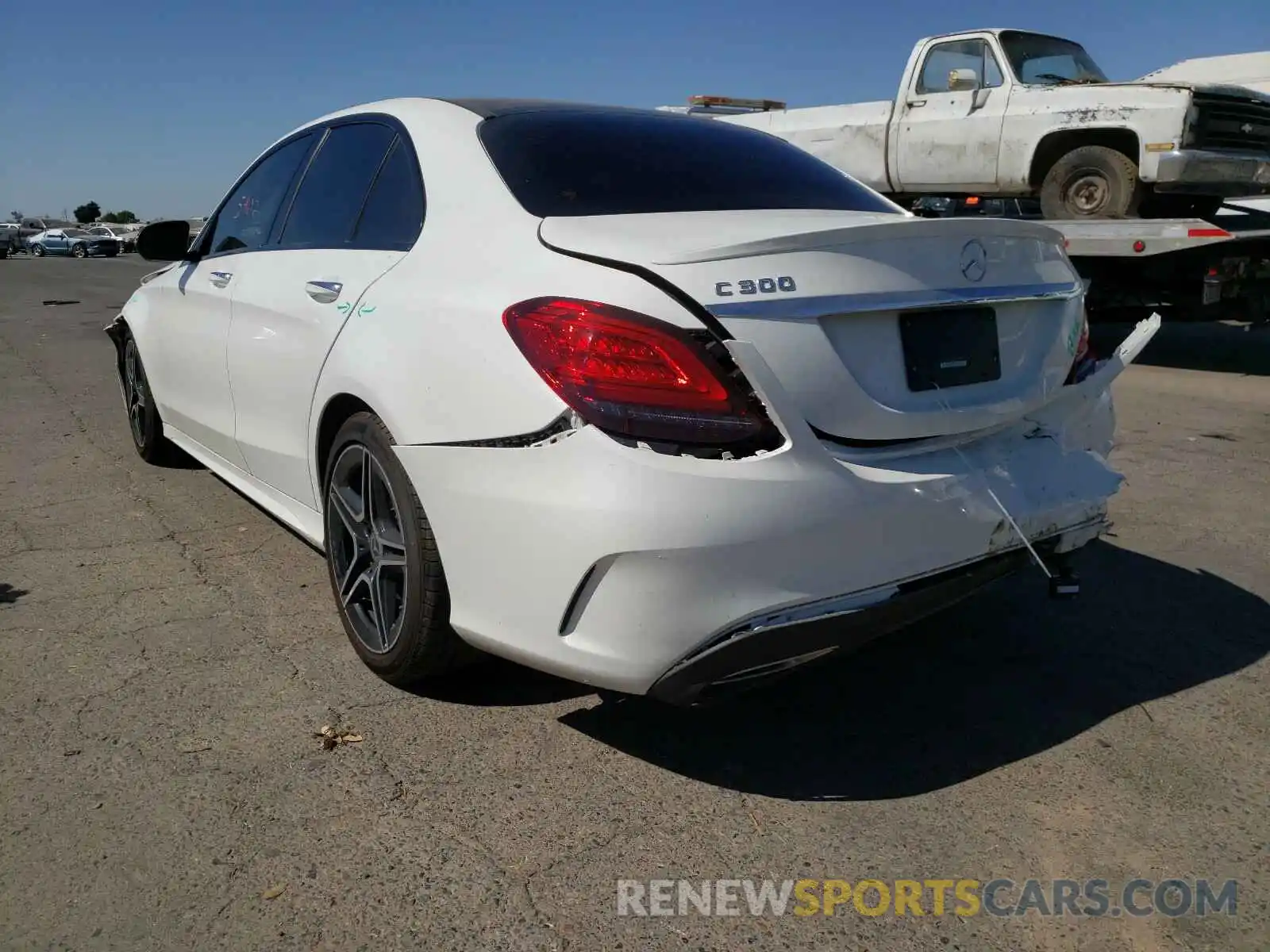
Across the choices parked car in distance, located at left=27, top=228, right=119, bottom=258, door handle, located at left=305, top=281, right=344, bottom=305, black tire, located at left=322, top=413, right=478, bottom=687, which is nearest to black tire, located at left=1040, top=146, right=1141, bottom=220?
door handle, located at left=305, top=281, right=344, bottom=305

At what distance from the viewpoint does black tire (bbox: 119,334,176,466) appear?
5336 millimetres

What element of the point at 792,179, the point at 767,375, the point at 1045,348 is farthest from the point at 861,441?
the point at 792,179

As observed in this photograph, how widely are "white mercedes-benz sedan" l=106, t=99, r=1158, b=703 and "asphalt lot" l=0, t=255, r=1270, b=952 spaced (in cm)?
33

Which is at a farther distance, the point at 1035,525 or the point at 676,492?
the point at 1035,525

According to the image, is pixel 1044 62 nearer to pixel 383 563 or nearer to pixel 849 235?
pixel 849 235

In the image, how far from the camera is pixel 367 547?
309 centimetres

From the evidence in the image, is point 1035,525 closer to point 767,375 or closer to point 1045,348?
point 1045,348

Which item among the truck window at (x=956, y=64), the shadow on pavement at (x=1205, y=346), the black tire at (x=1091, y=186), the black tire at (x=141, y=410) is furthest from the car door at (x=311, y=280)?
the truck window at (x=956, y=64)

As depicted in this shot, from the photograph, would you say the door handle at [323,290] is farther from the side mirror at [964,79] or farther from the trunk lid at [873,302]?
the side mirror at [964,79]

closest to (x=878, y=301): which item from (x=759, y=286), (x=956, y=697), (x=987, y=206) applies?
(x=759, y=286)

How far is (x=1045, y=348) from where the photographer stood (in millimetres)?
2820

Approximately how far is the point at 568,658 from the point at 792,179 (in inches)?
68.0

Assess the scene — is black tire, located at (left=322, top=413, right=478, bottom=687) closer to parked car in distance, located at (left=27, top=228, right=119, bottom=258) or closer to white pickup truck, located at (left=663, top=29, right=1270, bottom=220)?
white pickup truck, located at (left=663, top=29, right=1270, bottom=220)

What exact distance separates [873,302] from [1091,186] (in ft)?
30.4
